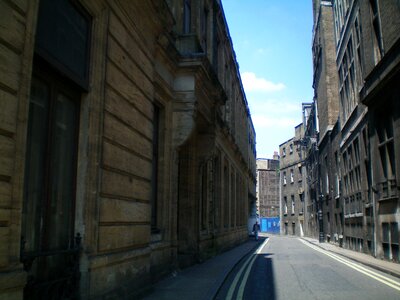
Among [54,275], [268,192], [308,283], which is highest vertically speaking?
[268,192]

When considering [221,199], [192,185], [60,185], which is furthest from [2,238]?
[221,199]

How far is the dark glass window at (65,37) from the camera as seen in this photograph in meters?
5.34

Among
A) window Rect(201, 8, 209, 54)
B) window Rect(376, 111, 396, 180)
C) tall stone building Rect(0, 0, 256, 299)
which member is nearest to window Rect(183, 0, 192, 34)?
window Rect(201, 8, 209, 54)

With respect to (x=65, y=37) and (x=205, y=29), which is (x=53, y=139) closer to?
(x=65, y=37)

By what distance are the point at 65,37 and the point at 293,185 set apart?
188ft

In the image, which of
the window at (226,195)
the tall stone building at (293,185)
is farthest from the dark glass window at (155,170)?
the tall stone building at (293,185)

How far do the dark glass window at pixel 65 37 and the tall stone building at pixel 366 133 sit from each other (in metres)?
11.0

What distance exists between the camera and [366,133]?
19.6 meters

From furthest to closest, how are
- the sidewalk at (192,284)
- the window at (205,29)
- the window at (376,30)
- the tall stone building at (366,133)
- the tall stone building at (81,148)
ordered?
the window at (376,30)
the window at (205,29)
the tall stone building at (366,133)
the sidewalk at (192,284)
the tall stone building at (81,148)

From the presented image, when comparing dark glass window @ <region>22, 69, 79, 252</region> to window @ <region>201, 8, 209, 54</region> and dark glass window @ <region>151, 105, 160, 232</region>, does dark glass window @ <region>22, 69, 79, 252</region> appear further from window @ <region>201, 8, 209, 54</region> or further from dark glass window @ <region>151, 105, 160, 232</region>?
window @ <region>201, 8, 209, 54</region>

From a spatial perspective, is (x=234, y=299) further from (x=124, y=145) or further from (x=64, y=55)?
(x=64, y=55)

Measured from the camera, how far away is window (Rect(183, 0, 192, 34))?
45.7 feet

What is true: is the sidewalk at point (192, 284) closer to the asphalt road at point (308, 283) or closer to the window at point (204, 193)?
the asphalt road at point (308, 283)

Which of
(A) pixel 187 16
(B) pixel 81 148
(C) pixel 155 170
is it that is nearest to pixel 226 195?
(A) pixel 187 16
